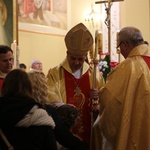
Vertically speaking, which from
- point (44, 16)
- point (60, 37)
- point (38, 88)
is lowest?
point (38, 88)

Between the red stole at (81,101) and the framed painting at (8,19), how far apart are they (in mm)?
1729

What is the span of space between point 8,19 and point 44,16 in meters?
3.27

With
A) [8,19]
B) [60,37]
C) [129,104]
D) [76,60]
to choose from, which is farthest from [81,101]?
[60,37]

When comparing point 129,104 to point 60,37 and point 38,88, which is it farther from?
point 60,37

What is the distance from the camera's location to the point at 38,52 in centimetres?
822

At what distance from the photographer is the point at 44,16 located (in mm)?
8336

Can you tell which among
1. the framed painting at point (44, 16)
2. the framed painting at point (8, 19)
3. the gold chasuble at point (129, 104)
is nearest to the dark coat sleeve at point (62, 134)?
the gold chasuble at point (129, 104)

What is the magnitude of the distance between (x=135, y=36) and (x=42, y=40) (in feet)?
17.5

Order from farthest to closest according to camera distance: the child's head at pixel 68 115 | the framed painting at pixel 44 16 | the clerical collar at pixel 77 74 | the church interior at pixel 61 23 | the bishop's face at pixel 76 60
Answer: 1. the church interior at pixel 61 23
2. the framed painting at pixel 44 16
3. the clerical collar at pixel 77 74
4. the bishop's face at pixel 76 60
5. the child's head at pixel 68 115

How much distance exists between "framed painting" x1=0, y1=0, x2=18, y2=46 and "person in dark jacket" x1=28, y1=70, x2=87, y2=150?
2.70 meters

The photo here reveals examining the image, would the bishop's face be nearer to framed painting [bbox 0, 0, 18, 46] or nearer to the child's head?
the child's head

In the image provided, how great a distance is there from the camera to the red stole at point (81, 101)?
364 centimetres

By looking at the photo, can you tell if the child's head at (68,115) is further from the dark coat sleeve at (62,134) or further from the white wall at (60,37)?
the white wall at (60,37)

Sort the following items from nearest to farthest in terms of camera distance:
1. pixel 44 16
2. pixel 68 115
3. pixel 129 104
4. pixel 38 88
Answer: pixel 38 88
pixel 68 115
pixel 129 104
pixel 44 16
